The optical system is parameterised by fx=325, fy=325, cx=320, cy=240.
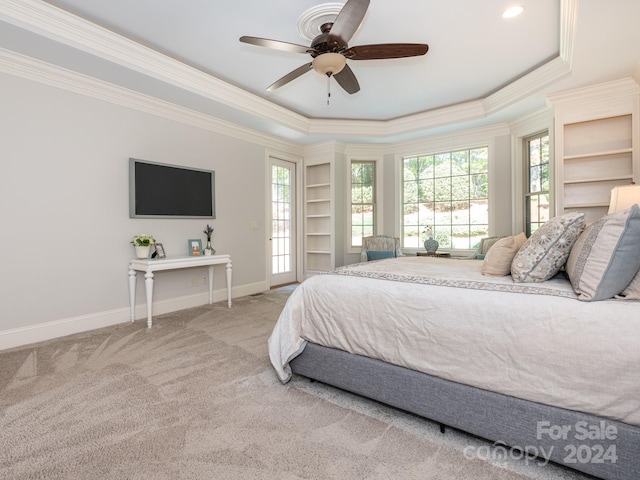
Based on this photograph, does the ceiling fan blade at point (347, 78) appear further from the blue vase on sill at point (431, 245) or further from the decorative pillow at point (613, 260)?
the blue vase on sill at point (431, 245)

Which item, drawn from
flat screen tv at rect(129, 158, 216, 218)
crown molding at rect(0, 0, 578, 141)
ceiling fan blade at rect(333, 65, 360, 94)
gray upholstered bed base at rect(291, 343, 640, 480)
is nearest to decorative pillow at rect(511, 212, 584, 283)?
gray upholstered bed base at rect(291, 343, 640, 480)

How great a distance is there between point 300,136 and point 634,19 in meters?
4.00

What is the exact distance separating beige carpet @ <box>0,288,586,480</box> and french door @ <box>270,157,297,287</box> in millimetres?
3151

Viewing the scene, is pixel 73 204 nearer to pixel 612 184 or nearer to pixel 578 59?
pixel 578 59

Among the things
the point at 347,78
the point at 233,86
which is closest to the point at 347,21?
the point at 347,78

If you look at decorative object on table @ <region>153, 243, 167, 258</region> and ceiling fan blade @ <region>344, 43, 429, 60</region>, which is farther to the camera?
decorative object on table @ <region>153, 243, 167, 258</region>

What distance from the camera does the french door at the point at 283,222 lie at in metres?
5.71

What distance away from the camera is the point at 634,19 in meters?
2.38

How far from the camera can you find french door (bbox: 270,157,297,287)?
225 inches

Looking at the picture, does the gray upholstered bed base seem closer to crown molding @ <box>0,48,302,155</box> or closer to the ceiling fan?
the ceiling fan

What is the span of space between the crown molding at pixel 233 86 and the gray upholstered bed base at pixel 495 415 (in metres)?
2.69

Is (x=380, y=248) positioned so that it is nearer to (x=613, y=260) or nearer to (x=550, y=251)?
(x=550, y=251)

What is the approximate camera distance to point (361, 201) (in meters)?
6.17

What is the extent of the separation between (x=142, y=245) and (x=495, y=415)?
11.6ft
